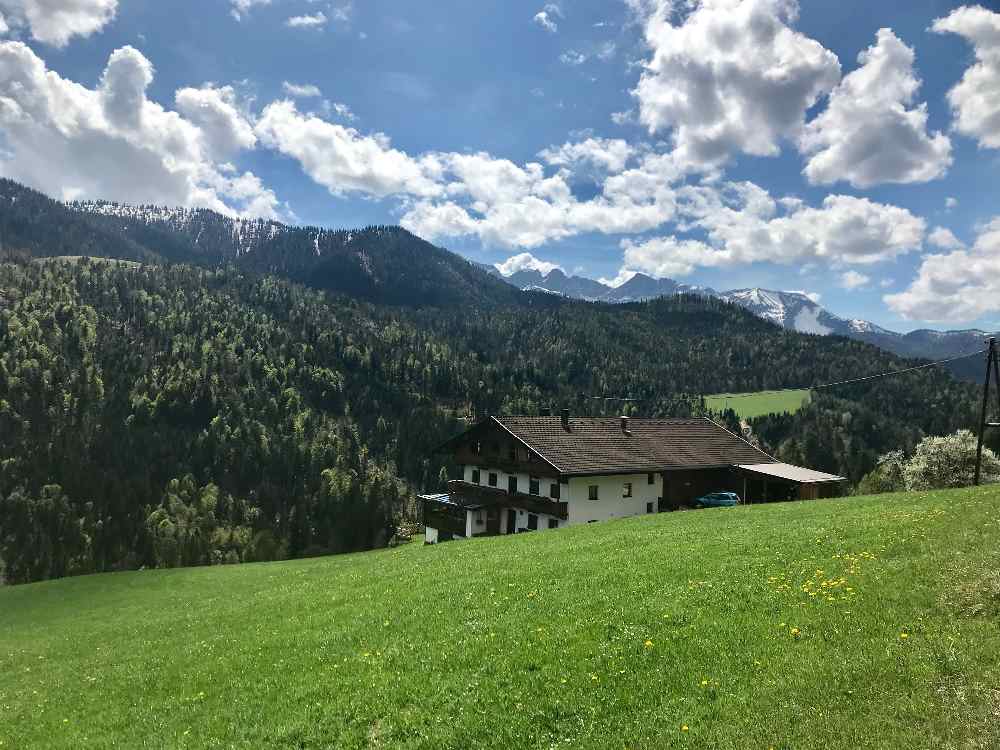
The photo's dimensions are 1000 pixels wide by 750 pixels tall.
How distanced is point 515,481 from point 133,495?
509ft

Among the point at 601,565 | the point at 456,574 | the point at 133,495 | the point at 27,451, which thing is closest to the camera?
the point at 601,565

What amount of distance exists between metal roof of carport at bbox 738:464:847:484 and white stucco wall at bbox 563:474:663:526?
9117mm

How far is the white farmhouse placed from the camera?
52.6m

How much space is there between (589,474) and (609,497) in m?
4.41

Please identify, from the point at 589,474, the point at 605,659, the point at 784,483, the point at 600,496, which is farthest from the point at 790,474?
the point at 605,659

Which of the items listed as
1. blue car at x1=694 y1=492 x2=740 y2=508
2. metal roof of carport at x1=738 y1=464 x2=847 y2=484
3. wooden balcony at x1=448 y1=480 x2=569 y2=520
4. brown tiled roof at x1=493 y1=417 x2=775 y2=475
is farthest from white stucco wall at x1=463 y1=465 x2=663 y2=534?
metal roof of carport at x1=738 y1=464 x2=847 y2=484

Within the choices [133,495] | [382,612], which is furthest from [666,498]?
[133,495]

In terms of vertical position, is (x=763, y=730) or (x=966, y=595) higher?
(x=966, y=595)

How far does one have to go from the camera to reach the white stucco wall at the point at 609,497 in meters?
51.9

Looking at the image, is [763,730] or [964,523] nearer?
[763,730]

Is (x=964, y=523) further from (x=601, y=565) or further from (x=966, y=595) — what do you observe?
(x=601, y=565)

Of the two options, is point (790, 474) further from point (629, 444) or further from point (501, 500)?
point (501, 500)

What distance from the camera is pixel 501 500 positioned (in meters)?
57.4

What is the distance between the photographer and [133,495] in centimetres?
17175
